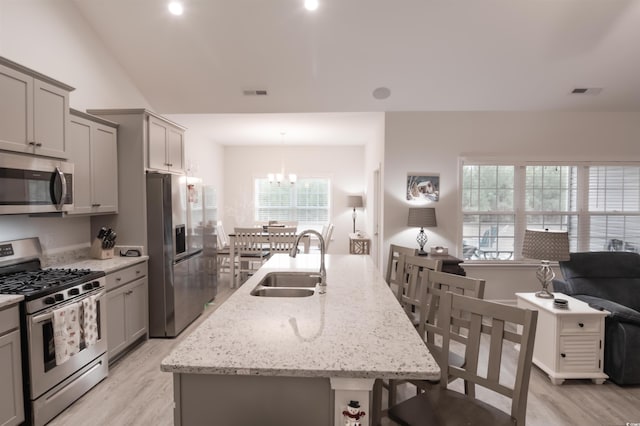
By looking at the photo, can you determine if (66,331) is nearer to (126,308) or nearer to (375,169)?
(126,308)

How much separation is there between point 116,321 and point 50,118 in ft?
5.52

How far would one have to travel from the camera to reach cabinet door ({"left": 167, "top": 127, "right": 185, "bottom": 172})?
389 centimetres

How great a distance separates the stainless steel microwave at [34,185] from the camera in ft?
7.11

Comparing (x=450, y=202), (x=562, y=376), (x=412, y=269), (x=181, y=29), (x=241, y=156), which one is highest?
(x=181, y=29)

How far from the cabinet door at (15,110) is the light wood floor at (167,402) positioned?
180 centimetres

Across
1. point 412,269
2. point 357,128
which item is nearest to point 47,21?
point 412,269

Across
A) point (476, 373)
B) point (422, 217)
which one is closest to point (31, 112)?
point (476, 373)

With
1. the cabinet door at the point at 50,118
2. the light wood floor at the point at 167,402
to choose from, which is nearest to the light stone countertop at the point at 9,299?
the light wood floor at the point at 167,402

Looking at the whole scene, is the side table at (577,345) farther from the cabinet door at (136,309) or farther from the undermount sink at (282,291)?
the cabinet door at (136,309)

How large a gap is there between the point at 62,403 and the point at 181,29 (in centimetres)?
339

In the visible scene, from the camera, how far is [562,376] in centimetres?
271

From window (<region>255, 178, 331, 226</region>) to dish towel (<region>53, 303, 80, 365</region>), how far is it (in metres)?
5.52

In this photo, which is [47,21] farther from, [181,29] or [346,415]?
[346,415]

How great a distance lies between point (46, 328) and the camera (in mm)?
2143
